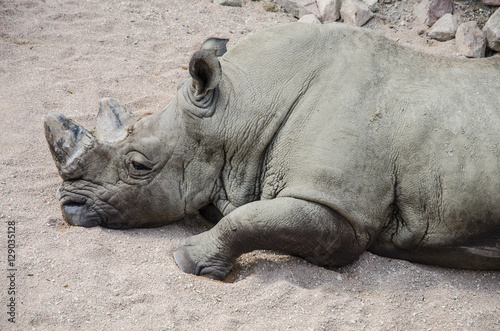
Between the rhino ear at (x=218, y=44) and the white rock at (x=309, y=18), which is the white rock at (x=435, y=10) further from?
the rhino ear at (x=218, y=44)

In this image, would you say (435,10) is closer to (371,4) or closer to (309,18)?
(371,4)

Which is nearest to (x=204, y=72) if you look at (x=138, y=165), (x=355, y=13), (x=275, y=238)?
(x=138, y=165)

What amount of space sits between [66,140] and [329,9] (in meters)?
4.67

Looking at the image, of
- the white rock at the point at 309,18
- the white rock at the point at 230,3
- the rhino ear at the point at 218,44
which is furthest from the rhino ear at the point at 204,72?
the white rock at the point at 230,3

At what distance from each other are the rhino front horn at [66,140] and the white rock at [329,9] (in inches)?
179

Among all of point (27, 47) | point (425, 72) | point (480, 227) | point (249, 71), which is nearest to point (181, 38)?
point (27, 47)

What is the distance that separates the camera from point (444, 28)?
7773mm

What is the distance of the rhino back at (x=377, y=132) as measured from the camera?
4.25 meters

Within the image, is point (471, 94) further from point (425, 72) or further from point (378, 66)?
point (378, 66)

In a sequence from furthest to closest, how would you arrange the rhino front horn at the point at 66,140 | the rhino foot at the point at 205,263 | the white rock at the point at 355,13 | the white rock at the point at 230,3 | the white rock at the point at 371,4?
the white rock at the point at 230,3 < the white rock at the point at 371,4 < the white rock at the point at 355,13 < the rhino front horn at the point at 66,140 < the rhino foot at the point at 205,263

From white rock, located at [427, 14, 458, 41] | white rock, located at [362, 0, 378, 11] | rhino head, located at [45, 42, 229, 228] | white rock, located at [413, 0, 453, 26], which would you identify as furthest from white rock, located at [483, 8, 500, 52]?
rhino head, located at [45, 42, 229, 228]

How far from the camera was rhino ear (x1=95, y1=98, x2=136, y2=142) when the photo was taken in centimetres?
470

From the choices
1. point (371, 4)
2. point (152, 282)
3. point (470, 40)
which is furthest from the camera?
point (371, 4)

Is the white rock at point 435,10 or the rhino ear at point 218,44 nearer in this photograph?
the rhino ear at point 218,44
